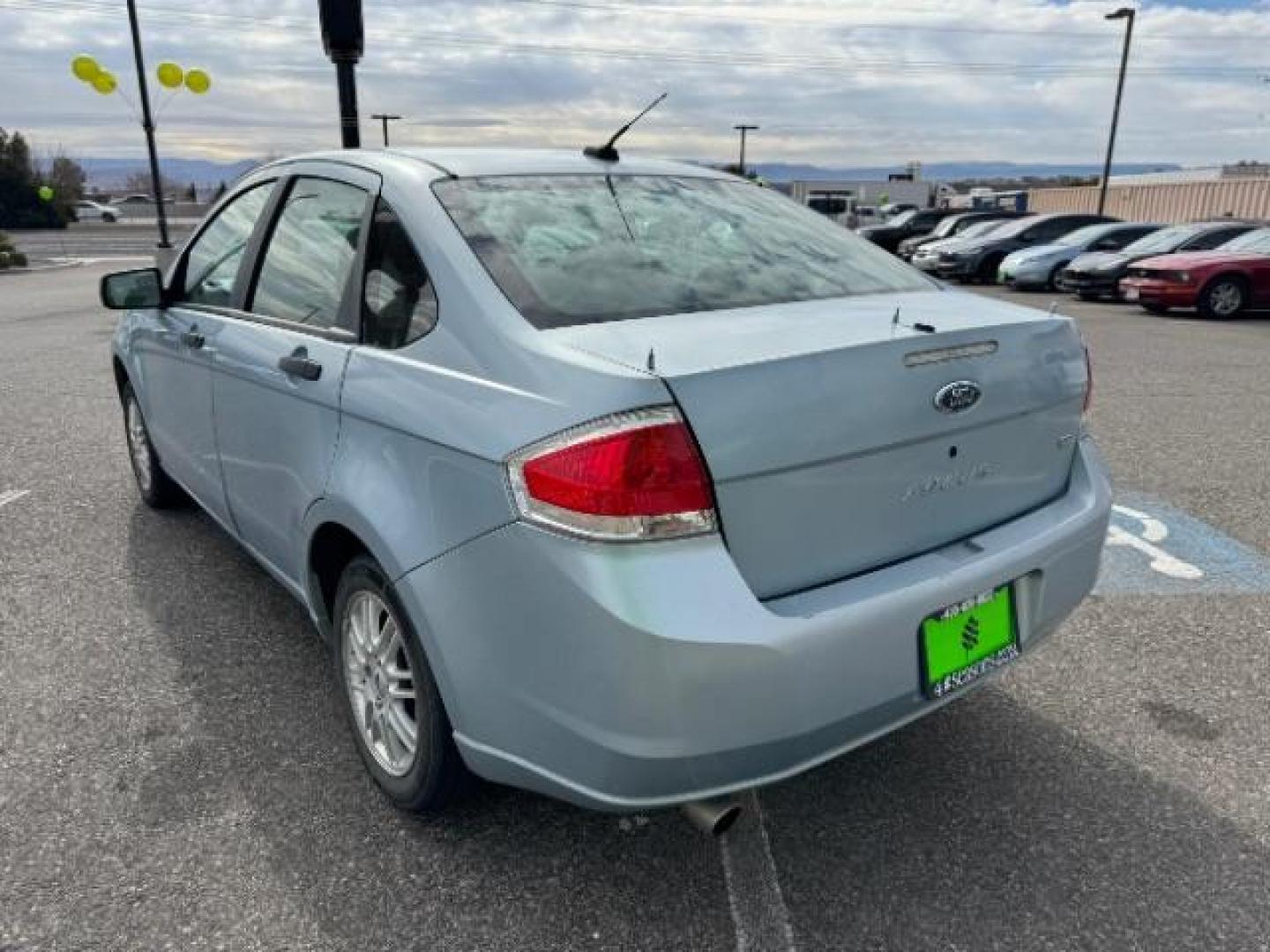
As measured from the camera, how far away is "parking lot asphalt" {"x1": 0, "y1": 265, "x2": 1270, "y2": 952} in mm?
2143

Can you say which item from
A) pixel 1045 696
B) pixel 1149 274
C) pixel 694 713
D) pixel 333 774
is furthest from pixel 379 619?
pixel 1149 274

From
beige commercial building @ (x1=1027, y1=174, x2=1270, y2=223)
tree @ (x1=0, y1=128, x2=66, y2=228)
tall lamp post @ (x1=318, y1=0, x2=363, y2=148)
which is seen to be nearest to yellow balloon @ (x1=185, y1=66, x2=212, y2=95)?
tall lamp post @ (x1=318, y1=0, x2=363, y2=148)

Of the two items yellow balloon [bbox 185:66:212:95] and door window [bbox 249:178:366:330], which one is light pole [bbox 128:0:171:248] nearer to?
yellow balloon [bbox 185:66:212:95]

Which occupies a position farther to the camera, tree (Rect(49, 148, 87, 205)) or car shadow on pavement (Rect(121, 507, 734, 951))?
tree (Rect(49, 148, 87, 205))

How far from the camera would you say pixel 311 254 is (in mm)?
2832

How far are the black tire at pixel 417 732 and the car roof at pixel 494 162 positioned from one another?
3.48 feet

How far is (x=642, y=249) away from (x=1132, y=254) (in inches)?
652

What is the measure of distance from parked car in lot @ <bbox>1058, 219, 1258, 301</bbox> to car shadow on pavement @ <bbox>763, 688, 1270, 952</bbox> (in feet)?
50.4

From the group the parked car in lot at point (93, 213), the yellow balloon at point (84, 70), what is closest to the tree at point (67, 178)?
the parked car in lot at point (93, 213)

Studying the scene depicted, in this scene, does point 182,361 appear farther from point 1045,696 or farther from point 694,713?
point 1045,696

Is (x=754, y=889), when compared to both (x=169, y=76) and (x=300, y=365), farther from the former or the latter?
(x=169, y=76)

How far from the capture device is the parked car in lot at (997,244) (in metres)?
20.0

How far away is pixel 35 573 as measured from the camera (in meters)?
4.10

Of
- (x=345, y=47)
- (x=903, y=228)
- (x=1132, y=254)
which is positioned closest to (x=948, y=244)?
(x=1132, y=254)
